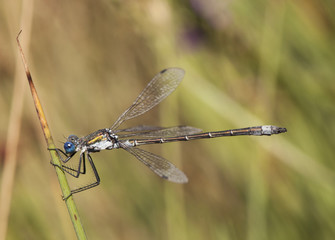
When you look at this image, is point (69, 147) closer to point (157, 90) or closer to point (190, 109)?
point (157, 90)

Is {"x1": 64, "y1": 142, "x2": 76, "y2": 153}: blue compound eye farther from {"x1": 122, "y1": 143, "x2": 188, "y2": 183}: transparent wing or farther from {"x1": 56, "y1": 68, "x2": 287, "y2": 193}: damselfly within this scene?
{"x1": 122, "y1": 143, "x2": 188, "y2": 183}: transparent wing

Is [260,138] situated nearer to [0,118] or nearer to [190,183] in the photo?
[190,183]

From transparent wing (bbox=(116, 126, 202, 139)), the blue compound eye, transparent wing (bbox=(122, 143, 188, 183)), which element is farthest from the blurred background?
A: the blue compound eye

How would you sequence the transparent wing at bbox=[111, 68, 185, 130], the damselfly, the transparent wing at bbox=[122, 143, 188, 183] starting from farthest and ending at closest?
the transparent wing at bbox=[111, 68, 185, 130] → the damselfly → the transparent wing at bbox=[122, 143, 188, 183]

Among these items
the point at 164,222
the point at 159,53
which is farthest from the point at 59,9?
the point at 164,222

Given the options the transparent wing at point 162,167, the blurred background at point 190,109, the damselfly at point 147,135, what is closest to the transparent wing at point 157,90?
the damselfly at point 147,135
